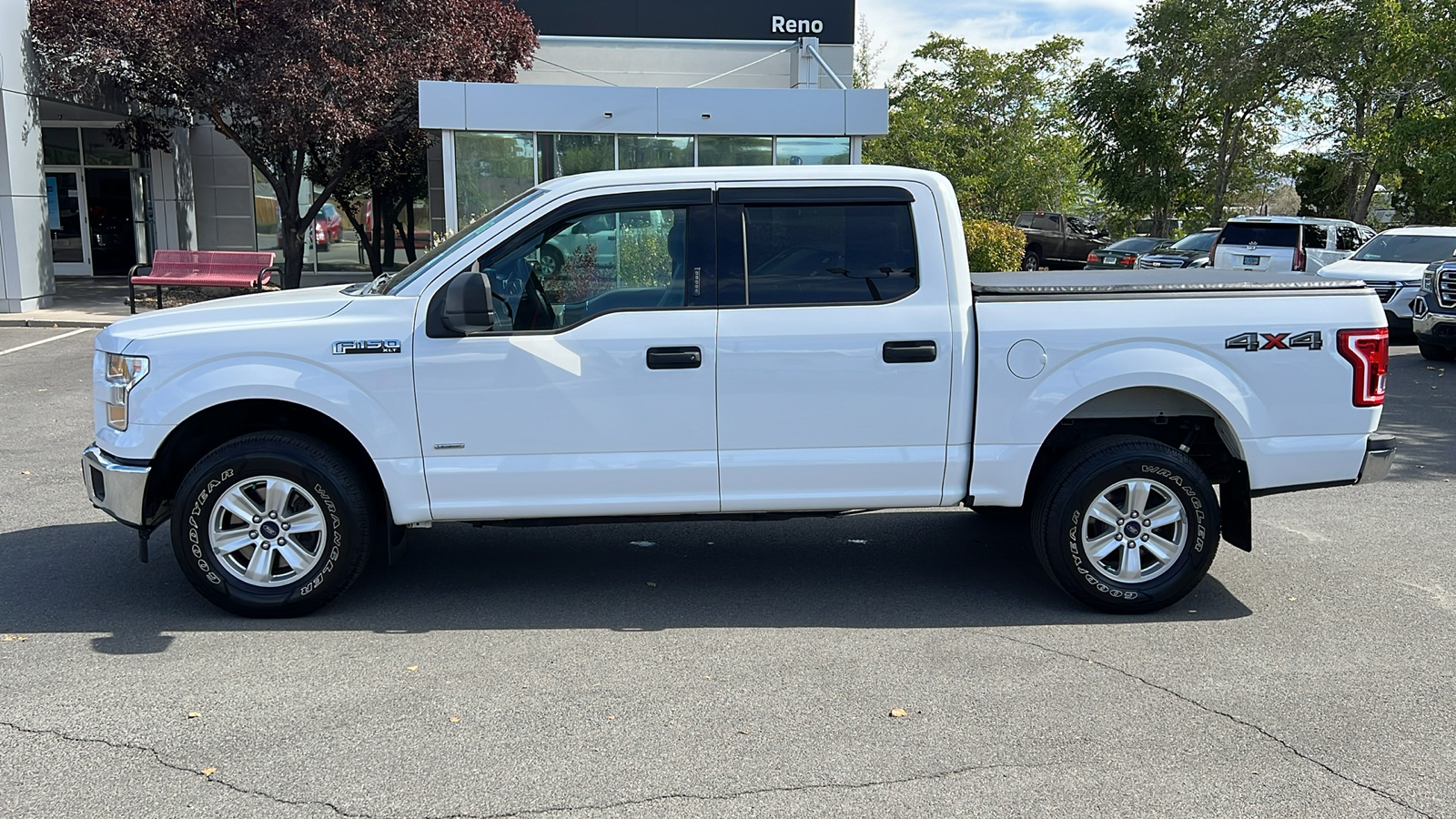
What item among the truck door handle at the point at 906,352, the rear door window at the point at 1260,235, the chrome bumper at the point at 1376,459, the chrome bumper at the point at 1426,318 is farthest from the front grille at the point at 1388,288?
the truck door handle at the point at 906,352

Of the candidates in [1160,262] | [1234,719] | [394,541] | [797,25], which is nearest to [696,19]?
[797,25]

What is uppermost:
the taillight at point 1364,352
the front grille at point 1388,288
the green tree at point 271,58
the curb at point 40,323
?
the green tree at point 271,58

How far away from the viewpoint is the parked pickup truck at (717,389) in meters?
5.20

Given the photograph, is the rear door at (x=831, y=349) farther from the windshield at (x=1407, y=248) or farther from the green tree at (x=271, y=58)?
the green tree at (x=271, y=58)

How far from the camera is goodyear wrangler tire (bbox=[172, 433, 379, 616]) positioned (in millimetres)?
5223

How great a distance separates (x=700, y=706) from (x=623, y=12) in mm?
23659

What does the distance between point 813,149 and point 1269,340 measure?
15268 mm

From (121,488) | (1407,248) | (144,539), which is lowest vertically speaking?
(144,539)

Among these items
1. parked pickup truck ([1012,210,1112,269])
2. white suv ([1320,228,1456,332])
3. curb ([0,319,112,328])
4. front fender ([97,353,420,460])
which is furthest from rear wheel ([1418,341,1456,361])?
curb ([0,319,112,328])

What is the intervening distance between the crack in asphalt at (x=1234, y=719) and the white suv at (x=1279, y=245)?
618 inches

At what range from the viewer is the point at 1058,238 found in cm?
3191

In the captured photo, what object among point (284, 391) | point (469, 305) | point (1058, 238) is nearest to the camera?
point (469, 305)

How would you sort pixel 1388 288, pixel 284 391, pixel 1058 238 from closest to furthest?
pixel 284 391 < pixel 1388 288 < pixel 1058 238

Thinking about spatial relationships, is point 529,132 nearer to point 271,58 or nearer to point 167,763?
point 271,58
